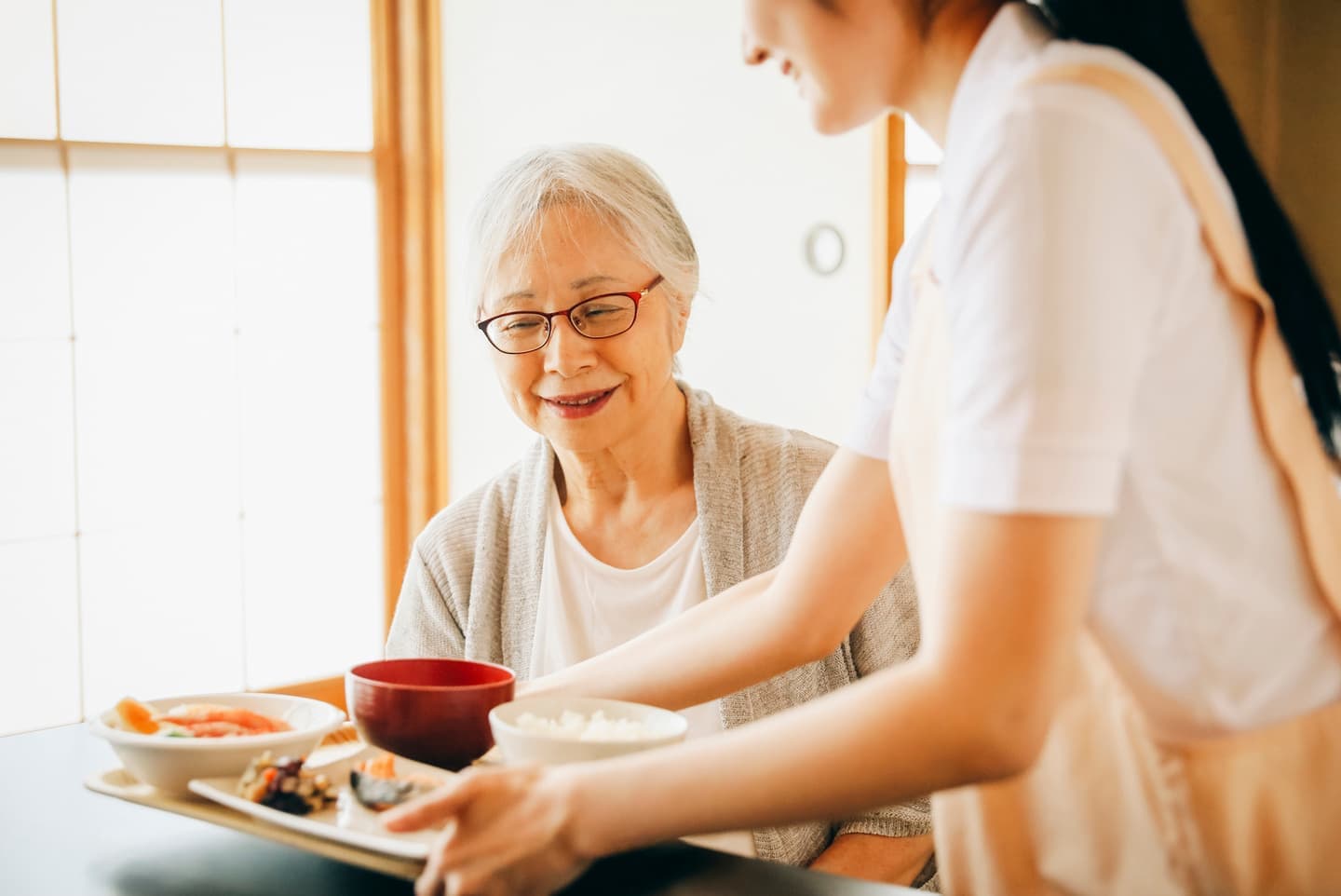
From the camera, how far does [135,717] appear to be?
1.10 metres

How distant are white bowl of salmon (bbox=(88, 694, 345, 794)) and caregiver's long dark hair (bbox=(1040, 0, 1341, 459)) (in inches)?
31.4

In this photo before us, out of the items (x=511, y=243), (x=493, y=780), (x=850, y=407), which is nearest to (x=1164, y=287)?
(x=493, y=780)

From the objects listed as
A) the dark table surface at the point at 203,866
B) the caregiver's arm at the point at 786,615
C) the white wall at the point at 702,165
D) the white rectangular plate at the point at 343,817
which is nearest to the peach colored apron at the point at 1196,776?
the dark table surface at the point at 203,866

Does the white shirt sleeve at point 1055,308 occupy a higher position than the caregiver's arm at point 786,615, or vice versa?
the white shirt sleeve at point 1055,308

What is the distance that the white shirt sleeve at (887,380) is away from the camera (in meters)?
1.13

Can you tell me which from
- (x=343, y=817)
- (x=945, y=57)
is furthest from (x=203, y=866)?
(x=945, y=57)

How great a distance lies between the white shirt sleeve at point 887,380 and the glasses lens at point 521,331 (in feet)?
2.57

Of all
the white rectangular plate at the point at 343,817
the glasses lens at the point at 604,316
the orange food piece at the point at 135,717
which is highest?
the glasses lens at the point at 604,316

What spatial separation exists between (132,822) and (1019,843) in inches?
27.8

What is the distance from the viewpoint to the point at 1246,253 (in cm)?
83

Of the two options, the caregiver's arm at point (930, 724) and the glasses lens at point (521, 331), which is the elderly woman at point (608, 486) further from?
the caregiver's arm at point (930, 724)

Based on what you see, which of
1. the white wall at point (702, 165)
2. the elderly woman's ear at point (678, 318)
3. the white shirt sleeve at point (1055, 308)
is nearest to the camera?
the white shirt sleeve at point (1055, 308)

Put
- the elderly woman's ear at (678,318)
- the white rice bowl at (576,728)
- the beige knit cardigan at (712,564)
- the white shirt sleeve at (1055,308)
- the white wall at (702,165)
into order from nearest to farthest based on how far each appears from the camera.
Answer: the white shirt sleeve at (1055,308) < the white rice bowl at (576,728) < the beige knit cardigan at (712,564) < the elderly woman's ear at (678,318) < the white wall at (702,165)

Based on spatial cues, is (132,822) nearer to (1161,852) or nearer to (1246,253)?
(1161,852)
